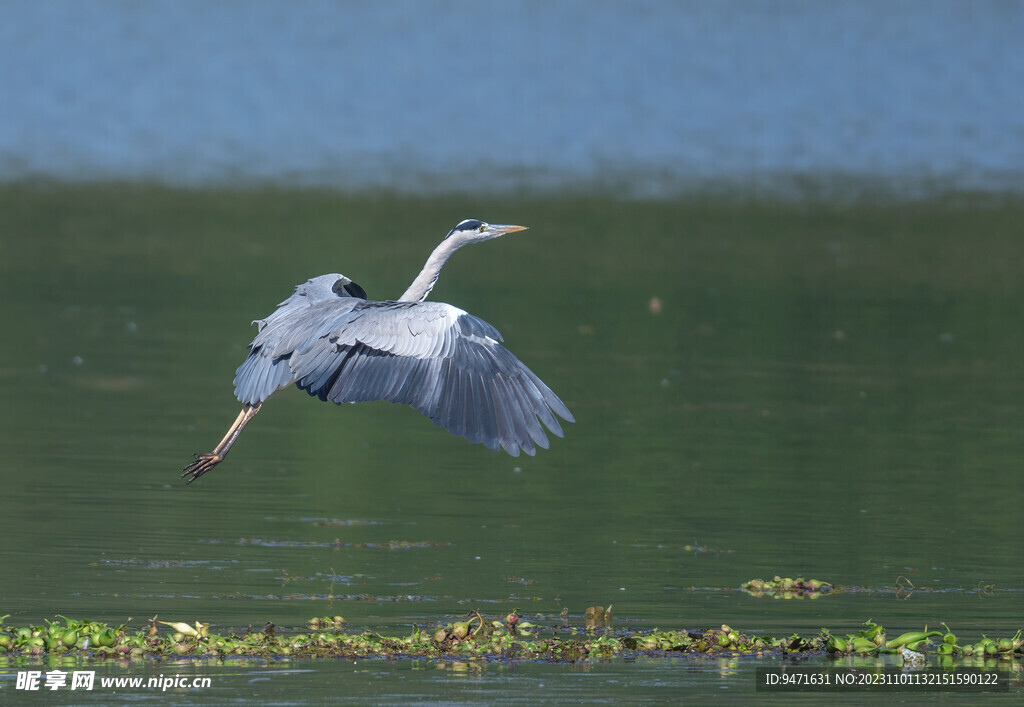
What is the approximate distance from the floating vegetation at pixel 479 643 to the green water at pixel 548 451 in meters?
0.26

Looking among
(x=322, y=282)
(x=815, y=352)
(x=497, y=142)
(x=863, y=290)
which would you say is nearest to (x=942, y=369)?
(x=815, y=352)

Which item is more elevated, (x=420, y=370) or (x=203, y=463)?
(x=420, y=370)

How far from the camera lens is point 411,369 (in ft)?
33.0

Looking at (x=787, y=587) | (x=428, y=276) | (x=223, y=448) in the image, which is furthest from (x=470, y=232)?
(x=787, y=587)

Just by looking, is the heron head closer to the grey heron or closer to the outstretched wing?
the grey heron

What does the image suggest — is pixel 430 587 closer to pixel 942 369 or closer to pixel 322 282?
pixel 322 282

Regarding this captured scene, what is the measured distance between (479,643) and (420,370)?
1.70 metres

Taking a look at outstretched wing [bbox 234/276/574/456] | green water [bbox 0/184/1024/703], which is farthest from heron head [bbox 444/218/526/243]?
green water [bbox 0/184/1024/703]

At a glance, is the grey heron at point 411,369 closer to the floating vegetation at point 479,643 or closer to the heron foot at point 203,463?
the heron foot at point 203,463

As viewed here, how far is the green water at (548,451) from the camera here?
10.3m

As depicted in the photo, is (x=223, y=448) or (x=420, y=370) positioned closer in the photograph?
(x=420, y=370)

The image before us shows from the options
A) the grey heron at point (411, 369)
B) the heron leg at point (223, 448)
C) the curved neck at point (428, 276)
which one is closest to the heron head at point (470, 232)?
the curved neck at point (428, 276)

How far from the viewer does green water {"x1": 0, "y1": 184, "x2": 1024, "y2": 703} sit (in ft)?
33.7

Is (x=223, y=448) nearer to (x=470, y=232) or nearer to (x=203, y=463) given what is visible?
(x=203, y=463)
